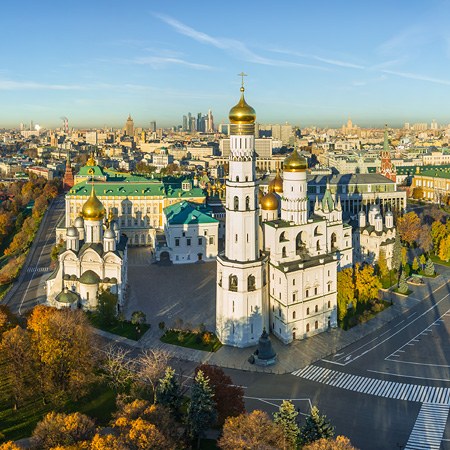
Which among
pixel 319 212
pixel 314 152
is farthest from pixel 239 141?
pixel 314 152

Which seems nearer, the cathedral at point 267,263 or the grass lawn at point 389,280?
the cathedral at point 267,263

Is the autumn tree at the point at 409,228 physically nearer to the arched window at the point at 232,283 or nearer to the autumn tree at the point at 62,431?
the arched window at the point at 232,283

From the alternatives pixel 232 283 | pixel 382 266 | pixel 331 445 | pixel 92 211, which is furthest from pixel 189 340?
pixel 382 266

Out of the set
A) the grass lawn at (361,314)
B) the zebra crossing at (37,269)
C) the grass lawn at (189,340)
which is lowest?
the grass lawn at (189,340)

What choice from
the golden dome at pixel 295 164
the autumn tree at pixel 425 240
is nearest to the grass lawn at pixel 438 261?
the autumn tree at pixel 425 240

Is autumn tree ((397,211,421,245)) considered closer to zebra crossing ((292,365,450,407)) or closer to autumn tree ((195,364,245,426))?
zebra crossing ((292,365,450,407))

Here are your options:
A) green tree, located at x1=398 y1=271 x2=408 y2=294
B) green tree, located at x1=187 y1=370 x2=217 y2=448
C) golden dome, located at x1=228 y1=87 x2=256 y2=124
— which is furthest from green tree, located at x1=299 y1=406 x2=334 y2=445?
green tree, located at x1=398 y1=271 x2=408 y2=294

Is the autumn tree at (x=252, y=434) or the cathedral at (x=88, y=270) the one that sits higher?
the cathedral at (x=88, y=270)
